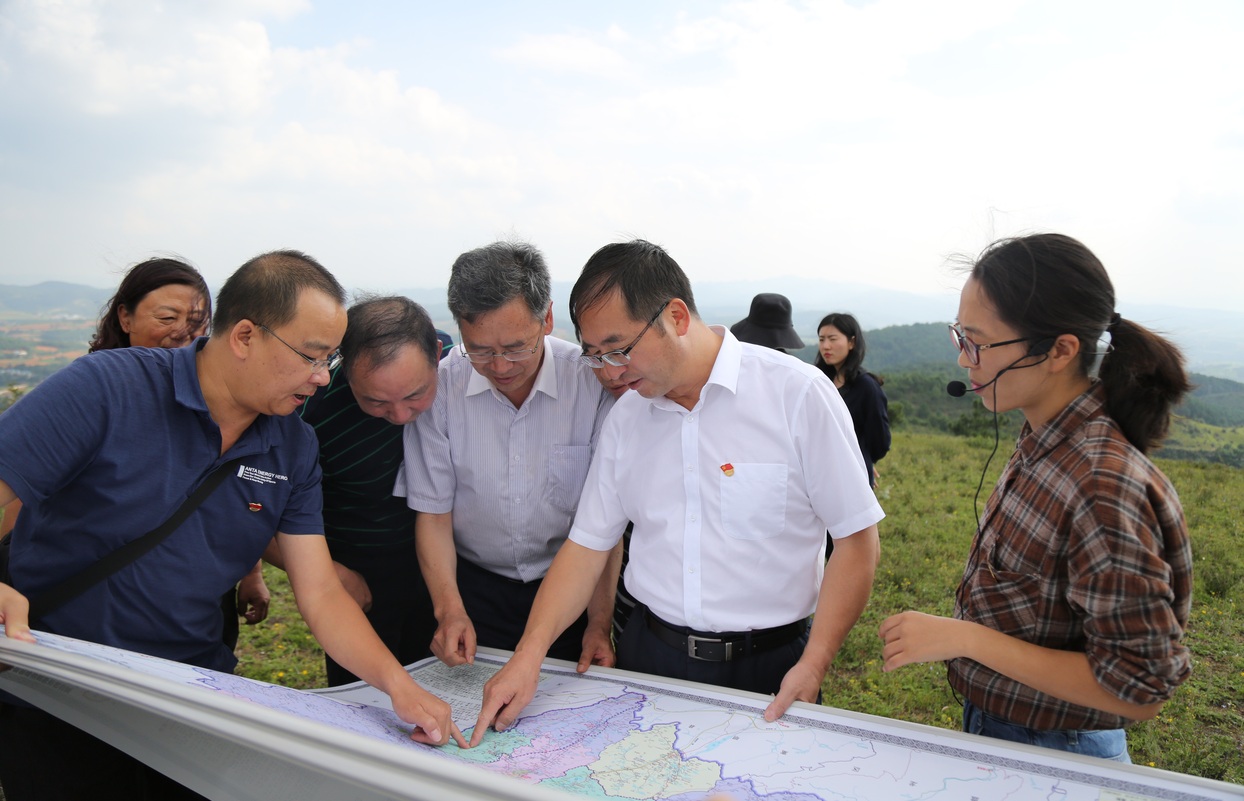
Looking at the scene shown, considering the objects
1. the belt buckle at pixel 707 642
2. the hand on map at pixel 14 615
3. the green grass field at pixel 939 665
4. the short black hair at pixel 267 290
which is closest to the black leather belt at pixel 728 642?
the belt buckle at pixel 707 642

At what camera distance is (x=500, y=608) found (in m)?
2.94

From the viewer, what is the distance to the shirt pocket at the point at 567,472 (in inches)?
109

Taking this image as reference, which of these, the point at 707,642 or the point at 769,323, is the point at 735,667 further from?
the point at 769,323

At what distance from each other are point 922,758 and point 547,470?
5.01 feet

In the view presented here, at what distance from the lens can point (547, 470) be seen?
2.76 meters

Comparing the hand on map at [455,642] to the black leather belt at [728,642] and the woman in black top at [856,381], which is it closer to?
the black leather belt at [728,642]

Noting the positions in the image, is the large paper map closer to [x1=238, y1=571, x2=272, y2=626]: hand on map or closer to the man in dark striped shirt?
the man in dark striped shirt

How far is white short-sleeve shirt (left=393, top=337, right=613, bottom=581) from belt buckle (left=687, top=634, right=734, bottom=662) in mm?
772

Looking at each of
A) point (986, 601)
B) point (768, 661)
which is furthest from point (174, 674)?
point (986, 601)

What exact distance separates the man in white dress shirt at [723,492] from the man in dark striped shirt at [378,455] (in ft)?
2.12

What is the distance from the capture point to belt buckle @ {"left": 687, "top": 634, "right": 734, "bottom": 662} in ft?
7.17

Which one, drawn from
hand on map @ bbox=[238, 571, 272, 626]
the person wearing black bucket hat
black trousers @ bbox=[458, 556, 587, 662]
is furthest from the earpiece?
the person wearing black bucket hat

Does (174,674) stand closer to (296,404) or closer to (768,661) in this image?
(296,404)

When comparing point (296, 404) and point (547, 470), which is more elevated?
point (296, 404)
